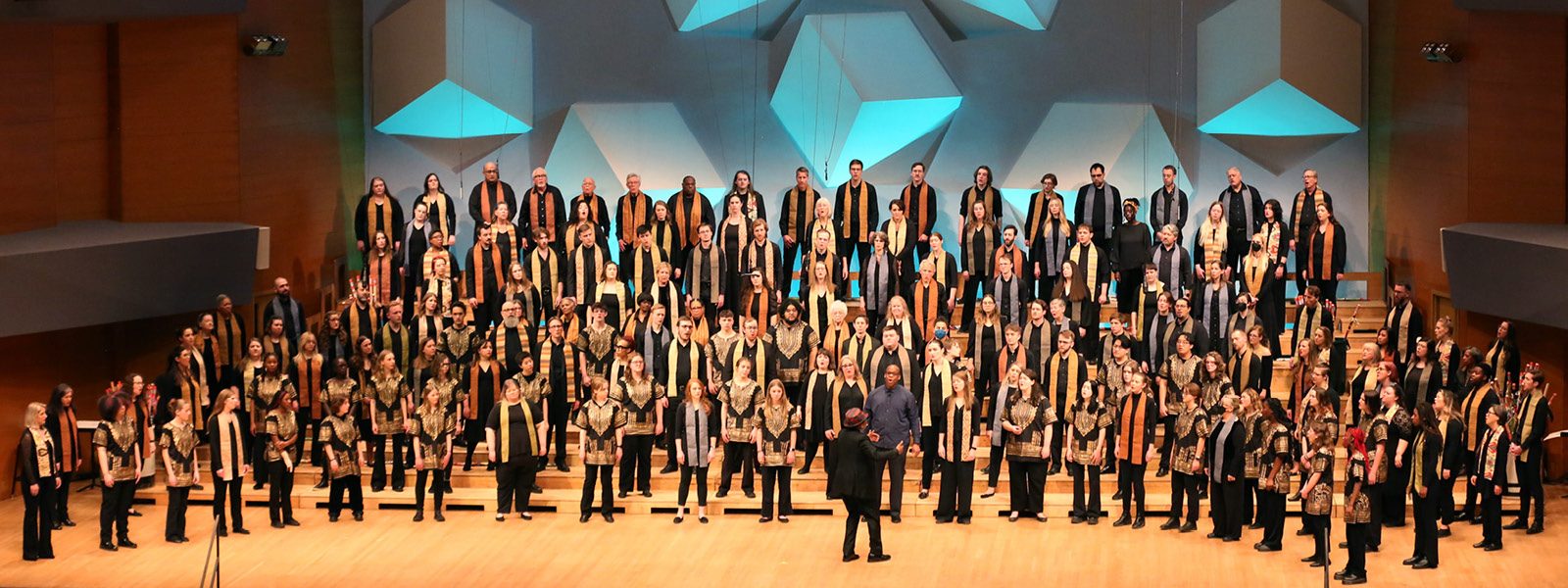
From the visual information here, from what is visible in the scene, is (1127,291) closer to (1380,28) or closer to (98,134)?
(1380,28)

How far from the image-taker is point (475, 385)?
1369 centimetres

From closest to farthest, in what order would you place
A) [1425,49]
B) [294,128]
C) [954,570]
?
[954,570], [1425,49], [294,128]

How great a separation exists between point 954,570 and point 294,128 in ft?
26.2

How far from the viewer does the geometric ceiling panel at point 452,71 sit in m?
17.4

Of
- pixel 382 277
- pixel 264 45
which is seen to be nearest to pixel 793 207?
pixel 382 277

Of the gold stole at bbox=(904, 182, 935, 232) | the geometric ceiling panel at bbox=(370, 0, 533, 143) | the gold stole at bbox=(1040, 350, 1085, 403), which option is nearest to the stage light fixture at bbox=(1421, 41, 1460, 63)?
the gold stole at bbox=(904, 182, 935, 232)

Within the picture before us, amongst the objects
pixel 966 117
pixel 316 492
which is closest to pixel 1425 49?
pixel 966 117

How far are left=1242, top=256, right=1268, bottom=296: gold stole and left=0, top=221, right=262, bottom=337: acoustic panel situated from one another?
8289 mm

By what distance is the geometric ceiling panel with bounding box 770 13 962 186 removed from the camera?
56.9ft

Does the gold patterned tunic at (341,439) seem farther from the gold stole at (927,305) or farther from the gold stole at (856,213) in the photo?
the gold stole at (856,213)

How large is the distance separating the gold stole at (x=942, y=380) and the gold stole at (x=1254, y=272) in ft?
10.6

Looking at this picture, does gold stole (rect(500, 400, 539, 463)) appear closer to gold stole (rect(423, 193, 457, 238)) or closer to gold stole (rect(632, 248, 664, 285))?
gold stole (rect(632, 248, 664, 285))

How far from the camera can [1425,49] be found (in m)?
15.1

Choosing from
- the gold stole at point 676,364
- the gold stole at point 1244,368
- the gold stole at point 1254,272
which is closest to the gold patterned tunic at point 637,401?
the gold stole at point 676,364
